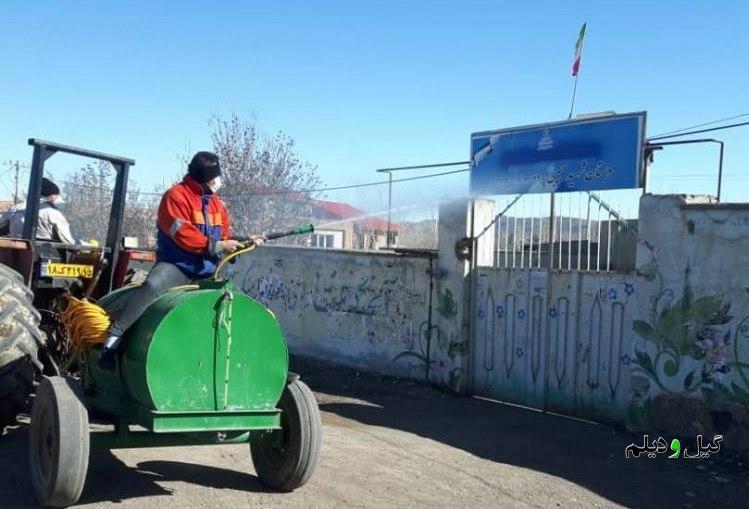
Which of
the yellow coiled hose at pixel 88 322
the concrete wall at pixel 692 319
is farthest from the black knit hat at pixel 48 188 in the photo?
the concrete wall at pixel 692 319

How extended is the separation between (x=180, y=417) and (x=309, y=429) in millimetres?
998

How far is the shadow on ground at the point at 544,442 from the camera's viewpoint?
6711mm

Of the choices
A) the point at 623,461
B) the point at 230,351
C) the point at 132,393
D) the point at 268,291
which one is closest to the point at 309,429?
the point at 230,351

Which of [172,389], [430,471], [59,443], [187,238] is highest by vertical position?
[187,238]

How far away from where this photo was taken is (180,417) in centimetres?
500

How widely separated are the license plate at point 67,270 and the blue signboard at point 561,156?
5122 millimetres

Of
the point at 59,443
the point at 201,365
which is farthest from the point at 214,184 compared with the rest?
the point at 59,443

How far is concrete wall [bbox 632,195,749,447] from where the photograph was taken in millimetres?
7551

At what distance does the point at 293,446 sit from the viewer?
5676 millimetres

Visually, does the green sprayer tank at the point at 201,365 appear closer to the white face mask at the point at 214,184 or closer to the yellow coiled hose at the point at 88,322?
the yellow coiled hose at the point at 88,322

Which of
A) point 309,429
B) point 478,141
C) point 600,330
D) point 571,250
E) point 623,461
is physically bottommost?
point 623,461

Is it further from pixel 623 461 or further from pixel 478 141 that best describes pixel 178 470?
pixel 478 141

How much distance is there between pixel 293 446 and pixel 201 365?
0.99 meters

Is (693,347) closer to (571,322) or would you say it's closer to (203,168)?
(571,322)
